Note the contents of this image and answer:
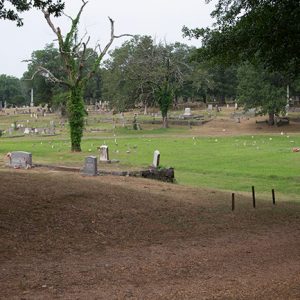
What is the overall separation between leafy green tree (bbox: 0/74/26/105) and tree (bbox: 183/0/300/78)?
411ft

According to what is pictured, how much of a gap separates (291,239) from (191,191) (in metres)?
5.79

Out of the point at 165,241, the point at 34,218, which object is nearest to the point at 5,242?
the point at 34,218

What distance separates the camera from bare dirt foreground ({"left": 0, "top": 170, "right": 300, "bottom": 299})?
21.3 feet

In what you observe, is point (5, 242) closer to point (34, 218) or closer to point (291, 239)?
point (34, 218)

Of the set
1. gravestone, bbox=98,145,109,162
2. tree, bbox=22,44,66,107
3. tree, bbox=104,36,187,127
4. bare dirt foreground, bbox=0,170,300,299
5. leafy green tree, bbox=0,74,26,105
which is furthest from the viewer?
leafy green tree, bbox=0,74,26,105

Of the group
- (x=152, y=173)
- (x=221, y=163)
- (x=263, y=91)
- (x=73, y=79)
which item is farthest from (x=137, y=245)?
(x=263, y=91)

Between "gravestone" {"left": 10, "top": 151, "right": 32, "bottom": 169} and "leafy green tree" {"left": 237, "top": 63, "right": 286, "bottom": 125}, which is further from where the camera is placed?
"leafy green tree" {"left": 237, "top": 63, "right": 286, "bottom": 125}

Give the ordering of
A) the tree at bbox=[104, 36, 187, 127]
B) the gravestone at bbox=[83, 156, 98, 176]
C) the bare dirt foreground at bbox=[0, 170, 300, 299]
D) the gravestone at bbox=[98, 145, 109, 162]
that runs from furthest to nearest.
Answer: the tree at bbox=[104, 36, 187, 127] → the gravestone at bbox=[98, 145, 109, 162] → the gravestone at bbox=[83, 156, 98, 176] → the bare dirt foreground at bbox=[0, 170, 300, 299]

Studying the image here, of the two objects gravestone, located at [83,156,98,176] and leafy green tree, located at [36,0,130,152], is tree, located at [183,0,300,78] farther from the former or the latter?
leafy green tree, located at [36,0,130,152]

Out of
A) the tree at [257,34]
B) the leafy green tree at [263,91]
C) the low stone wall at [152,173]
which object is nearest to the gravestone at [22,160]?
the low stone wall at [152,173]

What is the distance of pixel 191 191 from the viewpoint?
623 inches

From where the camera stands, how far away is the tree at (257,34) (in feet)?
39.1

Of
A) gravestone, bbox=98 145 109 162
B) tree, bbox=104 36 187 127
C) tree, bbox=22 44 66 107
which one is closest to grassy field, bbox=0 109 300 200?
gravestone, bbox=98 145 109 162

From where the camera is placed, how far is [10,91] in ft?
449
